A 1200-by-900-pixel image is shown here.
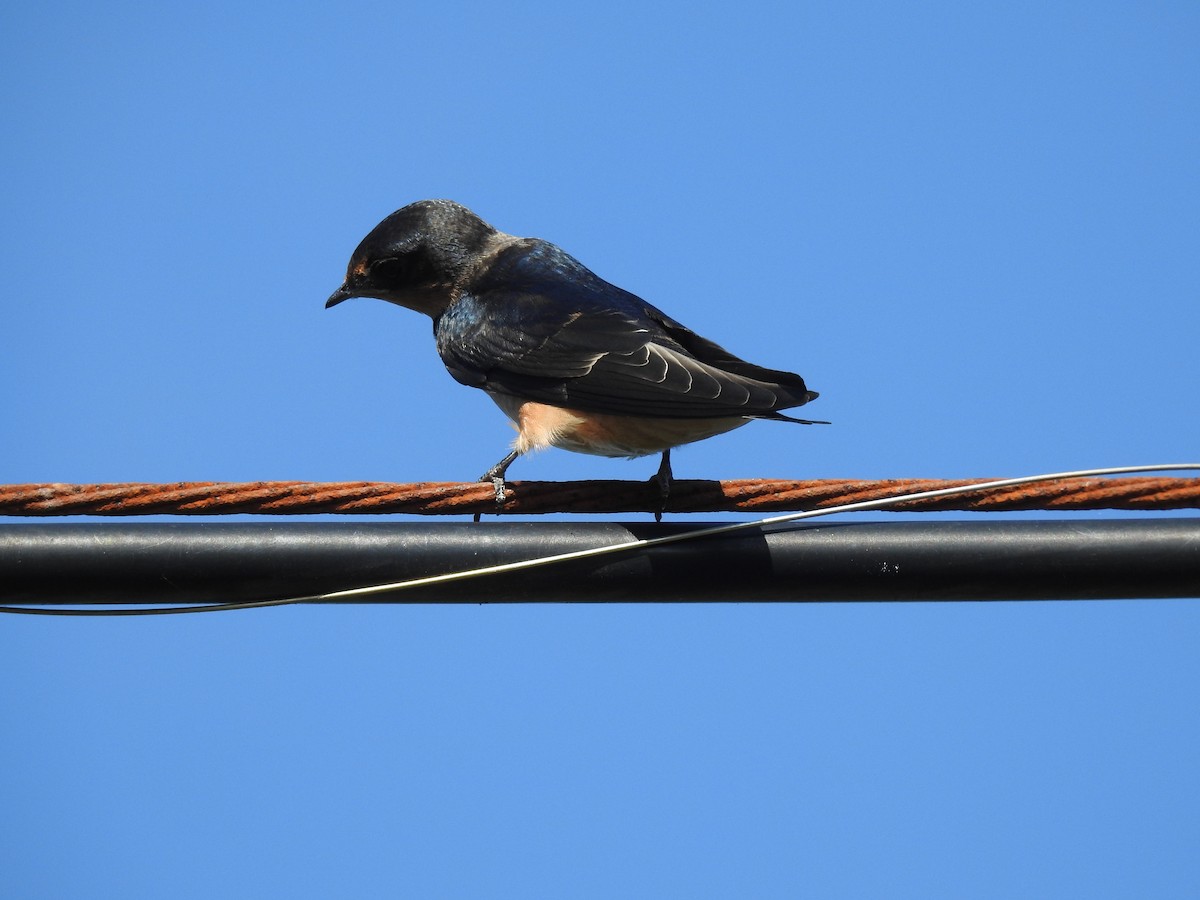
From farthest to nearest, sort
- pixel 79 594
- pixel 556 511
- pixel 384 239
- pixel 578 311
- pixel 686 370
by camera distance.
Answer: pixel 384 239 → pixel 578 311 → pixel 686 370 → pixel 556 511 → pixel 79 594

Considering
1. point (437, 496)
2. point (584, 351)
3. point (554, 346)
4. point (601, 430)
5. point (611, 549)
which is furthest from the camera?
point (554, 346)

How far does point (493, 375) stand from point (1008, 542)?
3291 millimetres

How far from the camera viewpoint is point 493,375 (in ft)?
20.6

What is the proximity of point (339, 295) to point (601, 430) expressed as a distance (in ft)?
8.45

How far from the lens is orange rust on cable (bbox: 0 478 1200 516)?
12.1ft

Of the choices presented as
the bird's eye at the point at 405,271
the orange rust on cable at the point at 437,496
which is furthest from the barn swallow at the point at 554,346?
the orange rust on cable at the point at 437,496

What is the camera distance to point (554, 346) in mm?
5934

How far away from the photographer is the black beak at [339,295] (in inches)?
293

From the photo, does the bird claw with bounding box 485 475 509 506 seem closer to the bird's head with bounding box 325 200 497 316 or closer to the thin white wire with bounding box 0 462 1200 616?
the thin white wire with bounding box 0 462 1200 616

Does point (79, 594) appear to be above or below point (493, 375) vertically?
below

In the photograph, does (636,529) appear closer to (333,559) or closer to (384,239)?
(333,559)

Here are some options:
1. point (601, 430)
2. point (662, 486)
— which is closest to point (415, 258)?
point (601, 430)

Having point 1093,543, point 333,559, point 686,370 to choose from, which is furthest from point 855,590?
point 686,370

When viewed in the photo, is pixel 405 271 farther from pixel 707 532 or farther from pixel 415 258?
pixel 707 532
